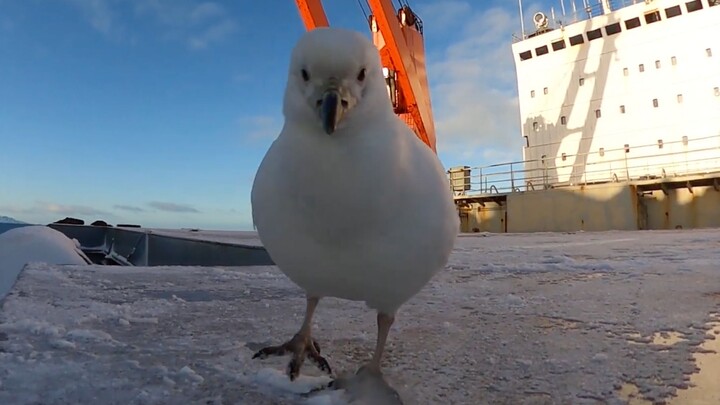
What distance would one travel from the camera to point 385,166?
0.88 metres

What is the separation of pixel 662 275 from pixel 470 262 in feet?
3.62

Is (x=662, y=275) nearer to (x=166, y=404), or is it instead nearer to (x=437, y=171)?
(x=437, y=171)

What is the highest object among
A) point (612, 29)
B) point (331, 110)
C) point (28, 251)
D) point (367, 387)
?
point (612, 29)

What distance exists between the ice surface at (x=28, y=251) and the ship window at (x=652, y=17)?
12298 millimetres

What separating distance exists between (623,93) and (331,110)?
12295 mm

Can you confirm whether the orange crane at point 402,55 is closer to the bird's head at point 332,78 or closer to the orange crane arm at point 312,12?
the orange crane arm at point 312,12

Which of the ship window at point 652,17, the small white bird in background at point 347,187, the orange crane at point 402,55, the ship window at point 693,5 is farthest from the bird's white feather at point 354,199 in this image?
the ship window at point 652,17

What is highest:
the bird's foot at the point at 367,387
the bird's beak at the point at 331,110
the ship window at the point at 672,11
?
the ship window at the point at 672,11

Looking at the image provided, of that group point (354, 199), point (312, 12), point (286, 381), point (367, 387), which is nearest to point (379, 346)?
point (367, 387)

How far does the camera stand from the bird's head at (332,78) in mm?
829

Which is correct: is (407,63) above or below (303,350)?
above

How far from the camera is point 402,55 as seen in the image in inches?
369

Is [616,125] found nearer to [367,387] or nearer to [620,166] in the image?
[620,166]

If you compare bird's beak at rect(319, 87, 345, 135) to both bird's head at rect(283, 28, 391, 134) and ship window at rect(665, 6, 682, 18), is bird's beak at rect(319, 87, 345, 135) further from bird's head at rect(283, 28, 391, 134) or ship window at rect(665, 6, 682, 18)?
ship window at rect(665, 6, 682, 18)
